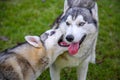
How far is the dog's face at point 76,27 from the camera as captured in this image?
174 inches

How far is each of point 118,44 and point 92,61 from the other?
970 mm

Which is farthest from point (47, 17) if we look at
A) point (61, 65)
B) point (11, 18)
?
point (61, 65)

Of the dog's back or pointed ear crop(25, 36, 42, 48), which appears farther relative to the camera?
pointed ear crop(25, 36, 42, 48)

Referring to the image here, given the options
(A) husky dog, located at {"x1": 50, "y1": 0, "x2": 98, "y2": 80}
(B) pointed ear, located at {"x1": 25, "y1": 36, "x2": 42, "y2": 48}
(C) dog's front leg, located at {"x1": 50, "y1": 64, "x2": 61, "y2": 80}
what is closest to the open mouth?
(A) husky dog, located at {"x1": 50, "y1": 0, "x2": 98, "y2": 80}

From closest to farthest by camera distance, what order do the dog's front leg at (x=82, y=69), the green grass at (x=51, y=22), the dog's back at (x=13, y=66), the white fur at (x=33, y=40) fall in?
the dog's back at (x=13, y=66)
the white fur at (x=33, y=40)
the dog's front leg at (x=82, y=69)
the green grass at (x=51, y=22)

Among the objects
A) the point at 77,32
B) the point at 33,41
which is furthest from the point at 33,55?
the point at 77,32

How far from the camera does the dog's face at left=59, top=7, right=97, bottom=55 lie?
4.42m

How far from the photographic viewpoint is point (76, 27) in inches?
175

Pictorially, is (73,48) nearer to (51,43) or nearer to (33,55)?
(51,43)

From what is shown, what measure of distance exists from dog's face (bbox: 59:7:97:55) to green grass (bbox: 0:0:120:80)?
4.44ft

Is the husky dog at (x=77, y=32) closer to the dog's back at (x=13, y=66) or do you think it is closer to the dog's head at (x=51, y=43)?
the dog's head at (x=51, y=43)

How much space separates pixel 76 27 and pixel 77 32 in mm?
90

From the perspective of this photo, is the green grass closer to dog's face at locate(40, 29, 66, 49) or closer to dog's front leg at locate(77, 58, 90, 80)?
dog's front leg at locate(77, 58, 90, 80)

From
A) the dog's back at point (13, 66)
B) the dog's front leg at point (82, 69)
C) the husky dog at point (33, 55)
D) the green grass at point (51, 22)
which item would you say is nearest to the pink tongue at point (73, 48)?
the husky dog at point (33, 55)
